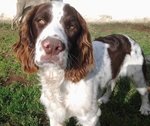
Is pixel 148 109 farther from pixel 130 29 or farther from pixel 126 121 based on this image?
pixel 130 29

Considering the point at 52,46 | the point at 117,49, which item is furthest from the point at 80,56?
the point at 117,49

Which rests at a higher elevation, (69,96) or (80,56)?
(80,56)

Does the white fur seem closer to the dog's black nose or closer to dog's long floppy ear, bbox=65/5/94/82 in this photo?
dog's long floppy ear, bbox=65/5/94/82

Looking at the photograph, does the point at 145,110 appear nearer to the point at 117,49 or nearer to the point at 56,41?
the point at 117,49

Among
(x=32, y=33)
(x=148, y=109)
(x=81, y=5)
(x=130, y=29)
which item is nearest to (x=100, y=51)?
(x=32, y=33)

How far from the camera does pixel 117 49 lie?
5.30 metres

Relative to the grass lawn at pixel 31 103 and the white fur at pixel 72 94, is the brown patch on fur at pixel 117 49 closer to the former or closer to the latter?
the white fur at pixel 72 94

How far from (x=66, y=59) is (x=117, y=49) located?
5.27 feet

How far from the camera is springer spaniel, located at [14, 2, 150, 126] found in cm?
373

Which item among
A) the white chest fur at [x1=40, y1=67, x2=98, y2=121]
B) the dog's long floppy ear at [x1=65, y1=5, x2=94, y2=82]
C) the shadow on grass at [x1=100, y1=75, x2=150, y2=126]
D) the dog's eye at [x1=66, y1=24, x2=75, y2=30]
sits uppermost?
the dog's eye at [x1=66, y1=24, x2=75, y2=30]

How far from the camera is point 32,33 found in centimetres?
412

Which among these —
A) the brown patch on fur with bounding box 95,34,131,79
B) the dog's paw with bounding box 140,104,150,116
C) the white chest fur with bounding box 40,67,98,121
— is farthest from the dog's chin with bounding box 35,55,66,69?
the dog's paw with bounding box 140,104,150,116

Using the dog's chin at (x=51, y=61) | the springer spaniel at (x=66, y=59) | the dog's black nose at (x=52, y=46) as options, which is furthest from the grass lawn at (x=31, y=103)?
the dog's black nose at (x=52, y=46)

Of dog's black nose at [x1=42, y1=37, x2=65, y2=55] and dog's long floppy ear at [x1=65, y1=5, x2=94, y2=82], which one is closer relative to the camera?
dog's black nose at [x1=42, y1=37, x2=65, y2=55]
